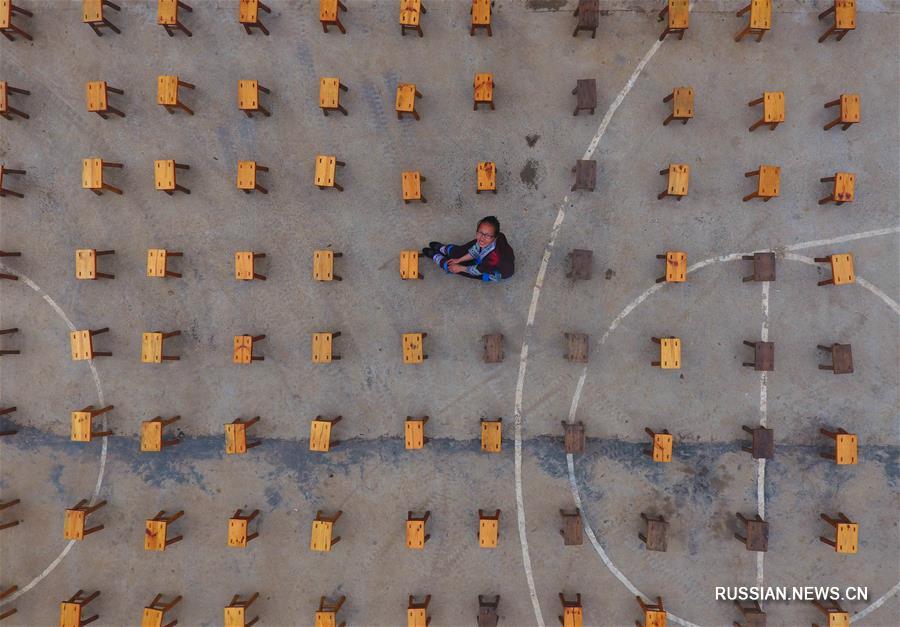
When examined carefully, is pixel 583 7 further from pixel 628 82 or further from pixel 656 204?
pixel 656 204

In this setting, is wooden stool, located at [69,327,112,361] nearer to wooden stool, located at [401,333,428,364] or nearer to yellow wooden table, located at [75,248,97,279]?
yellow wooden table, located at [75,248,97,279]

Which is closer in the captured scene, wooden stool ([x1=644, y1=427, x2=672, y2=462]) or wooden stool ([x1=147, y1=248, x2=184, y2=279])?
wooden stool ([x1=644, y1=427, x2=672, y2=462])

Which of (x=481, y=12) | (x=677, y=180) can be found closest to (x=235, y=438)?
(x=481, y=12)

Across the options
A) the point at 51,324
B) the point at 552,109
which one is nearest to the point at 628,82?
the point at 552,109

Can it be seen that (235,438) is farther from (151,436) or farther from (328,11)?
(328,11)

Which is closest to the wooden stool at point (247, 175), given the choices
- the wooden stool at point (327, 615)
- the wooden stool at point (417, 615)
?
the wooden stool at point (327, 615)

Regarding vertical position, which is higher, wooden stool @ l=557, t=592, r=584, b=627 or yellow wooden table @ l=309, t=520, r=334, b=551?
yellow wooden table @ l=309, t=520, r=334, b=551

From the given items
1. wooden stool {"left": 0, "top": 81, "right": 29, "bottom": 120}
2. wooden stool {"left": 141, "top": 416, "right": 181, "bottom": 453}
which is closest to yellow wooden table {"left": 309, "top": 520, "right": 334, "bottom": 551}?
wooden stool {"left": 141, "top": 416, "right": 181, "bottom": 453}
